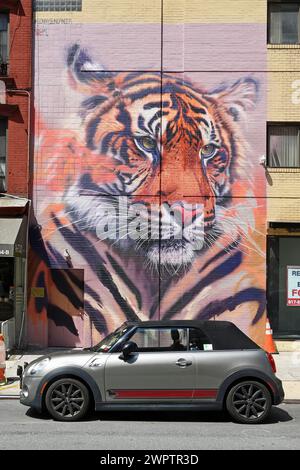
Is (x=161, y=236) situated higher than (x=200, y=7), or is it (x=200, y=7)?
(x=200, y=7)

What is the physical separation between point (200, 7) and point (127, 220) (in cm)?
596

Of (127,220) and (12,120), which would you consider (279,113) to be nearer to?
(127,220)

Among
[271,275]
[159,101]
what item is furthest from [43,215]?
[271,275]

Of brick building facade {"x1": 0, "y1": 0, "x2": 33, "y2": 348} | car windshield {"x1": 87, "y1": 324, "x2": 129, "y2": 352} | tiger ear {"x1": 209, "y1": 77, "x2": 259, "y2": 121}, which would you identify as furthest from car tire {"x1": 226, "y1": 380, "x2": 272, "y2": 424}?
tiger ear {"x1": 209, "y1": 77, "x2": 259, "y2": 121}

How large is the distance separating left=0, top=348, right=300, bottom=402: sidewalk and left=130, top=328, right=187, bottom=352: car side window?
2.80 meters

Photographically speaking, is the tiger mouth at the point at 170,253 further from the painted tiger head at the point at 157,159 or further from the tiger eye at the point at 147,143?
the tiger eye at the point at 147,143

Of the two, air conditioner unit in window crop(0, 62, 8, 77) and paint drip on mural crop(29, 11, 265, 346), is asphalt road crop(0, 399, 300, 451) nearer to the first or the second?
paint drip on mural crop(29, 11, 265, 346)

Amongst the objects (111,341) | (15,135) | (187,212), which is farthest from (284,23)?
(111,341)

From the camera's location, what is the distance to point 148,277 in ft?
49.2

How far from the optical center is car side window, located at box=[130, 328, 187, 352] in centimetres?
836

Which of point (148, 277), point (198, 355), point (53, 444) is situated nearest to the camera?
point (53, 444)

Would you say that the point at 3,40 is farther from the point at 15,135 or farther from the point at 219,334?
the point at 219,334

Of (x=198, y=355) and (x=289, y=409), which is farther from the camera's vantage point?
(x=289, y=409)

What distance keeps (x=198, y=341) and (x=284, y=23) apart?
10.6m
